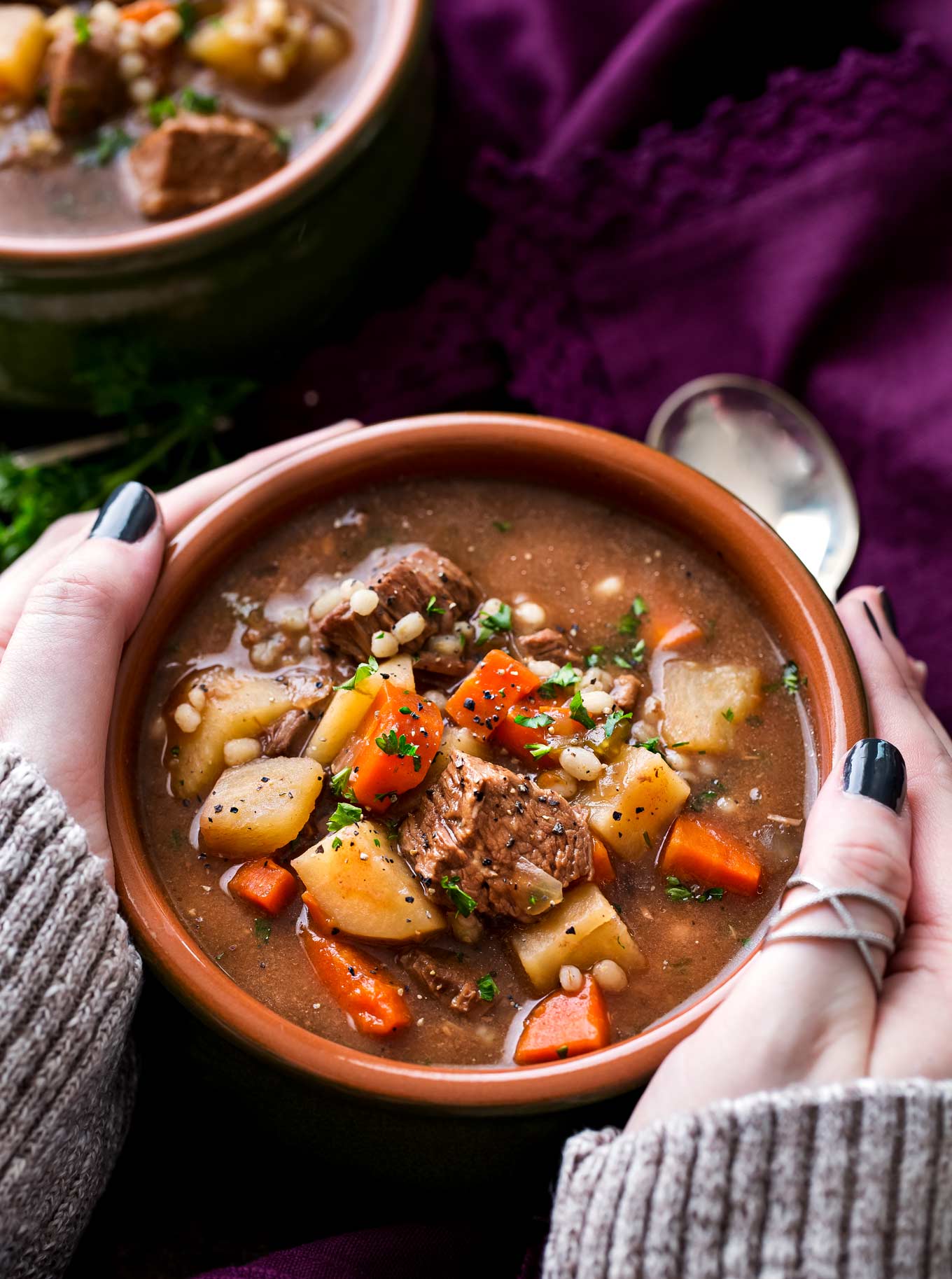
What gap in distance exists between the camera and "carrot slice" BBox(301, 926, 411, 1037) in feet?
7.48

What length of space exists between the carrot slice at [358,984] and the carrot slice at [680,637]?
85cm

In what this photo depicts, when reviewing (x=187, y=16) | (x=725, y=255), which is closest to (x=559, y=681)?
(x=725, y=255)

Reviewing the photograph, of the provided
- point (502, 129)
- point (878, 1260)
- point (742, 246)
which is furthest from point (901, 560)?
point (878, 1260)

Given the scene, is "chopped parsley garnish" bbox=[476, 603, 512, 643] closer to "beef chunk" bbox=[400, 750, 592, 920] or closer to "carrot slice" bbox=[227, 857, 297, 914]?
"beef chunk" bbox=[400, 750, 592, 920]

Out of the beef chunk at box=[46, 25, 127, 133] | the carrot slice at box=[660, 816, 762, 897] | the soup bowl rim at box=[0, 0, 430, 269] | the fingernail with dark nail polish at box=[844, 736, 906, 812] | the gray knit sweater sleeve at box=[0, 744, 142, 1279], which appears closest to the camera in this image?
the gray knit sweater sleeve at box=[0, 744, 142, 1279]

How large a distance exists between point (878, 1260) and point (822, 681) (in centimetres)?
99

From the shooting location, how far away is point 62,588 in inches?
96.4

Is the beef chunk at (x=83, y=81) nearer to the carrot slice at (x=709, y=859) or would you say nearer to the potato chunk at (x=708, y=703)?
the potato chunk at (x=708, y=703)

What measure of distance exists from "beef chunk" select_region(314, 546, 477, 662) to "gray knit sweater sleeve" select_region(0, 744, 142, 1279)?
2.06ft

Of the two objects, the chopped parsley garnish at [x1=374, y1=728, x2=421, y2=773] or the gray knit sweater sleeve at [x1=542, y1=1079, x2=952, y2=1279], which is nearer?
the gray knit sweater sleeve at [x1=542, y1=1079, x2=952, y2=1279]

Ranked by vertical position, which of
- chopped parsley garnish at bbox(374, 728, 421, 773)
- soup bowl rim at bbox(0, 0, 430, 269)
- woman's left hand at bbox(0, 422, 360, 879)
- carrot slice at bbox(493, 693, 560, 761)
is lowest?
carrot slice at bbox(493, 693, 560, 761)

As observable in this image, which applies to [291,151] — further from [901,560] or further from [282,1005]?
[282,1005]

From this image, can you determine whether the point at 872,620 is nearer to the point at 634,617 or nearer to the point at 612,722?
the point at 634,617

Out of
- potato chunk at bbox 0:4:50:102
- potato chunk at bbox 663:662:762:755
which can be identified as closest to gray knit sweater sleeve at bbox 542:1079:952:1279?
potato chunk at bbox 663:662:762:755
